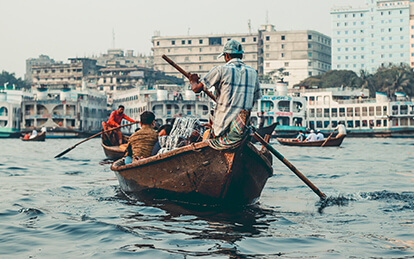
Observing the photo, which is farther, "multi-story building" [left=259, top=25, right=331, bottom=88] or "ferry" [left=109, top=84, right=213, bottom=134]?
"multi-story building" [left=259, top=25, right=331, bottom=88]

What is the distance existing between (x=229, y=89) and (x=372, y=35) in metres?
114

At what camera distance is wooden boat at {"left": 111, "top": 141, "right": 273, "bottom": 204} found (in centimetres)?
718

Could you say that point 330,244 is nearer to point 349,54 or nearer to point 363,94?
point 363,94

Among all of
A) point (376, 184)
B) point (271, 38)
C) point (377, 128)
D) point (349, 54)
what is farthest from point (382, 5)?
point (376, 184)

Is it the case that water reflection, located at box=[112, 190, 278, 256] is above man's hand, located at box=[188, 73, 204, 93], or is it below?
below

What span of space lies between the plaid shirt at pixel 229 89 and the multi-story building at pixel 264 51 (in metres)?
106

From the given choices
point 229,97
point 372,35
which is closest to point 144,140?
point 229,97

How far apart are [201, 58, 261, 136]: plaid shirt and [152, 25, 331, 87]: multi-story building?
10606 centimetres

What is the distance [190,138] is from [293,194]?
251 cm

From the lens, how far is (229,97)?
23.3ft

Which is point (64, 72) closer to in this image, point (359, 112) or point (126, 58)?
point (126, 58)

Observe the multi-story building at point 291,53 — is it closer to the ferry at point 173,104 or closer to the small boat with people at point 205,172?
the ferry at point 173,104

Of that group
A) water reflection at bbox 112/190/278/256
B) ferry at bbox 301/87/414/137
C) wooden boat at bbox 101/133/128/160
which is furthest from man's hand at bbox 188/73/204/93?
ferry at bbox 301/87/414/137

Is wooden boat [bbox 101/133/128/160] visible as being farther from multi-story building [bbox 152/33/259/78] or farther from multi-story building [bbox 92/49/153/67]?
multi-story building [bbox 92/49/153/67]
